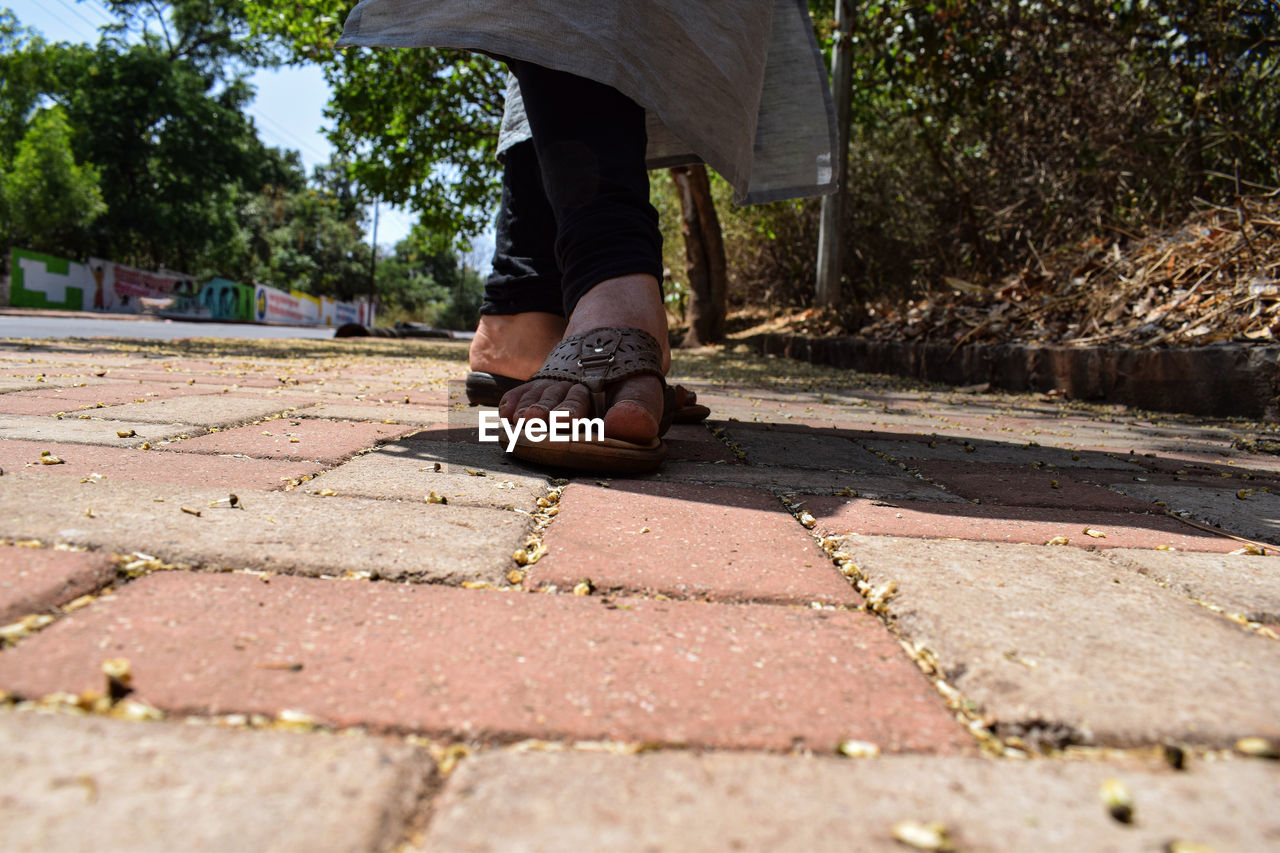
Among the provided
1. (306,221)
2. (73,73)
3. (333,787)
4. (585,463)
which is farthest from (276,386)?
(306,221)

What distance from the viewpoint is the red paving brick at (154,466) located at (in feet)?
4.24

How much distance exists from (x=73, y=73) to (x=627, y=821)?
3903 cm

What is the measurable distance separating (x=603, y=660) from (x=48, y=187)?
3541 centimetres

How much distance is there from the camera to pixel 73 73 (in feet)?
100

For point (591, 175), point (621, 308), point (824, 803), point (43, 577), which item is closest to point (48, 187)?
point (591, 175)

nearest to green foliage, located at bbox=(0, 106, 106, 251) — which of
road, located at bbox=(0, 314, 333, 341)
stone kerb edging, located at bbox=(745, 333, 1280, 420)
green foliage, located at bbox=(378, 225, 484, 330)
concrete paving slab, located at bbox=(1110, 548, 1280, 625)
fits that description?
road, located at bbox=(0, 314, 333, 341)

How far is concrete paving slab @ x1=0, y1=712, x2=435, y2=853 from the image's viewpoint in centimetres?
47

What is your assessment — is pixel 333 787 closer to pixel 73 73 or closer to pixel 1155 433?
pixel 1155 433

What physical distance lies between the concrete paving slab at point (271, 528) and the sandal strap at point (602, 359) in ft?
1.47

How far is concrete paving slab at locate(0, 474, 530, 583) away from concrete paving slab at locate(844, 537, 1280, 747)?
50 centimetres

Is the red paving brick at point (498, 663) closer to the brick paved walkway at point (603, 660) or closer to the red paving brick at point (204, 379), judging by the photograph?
the brick paved walkway at point (603, 660)

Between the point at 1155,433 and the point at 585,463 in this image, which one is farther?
the point at 1155,433

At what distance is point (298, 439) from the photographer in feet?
5.74

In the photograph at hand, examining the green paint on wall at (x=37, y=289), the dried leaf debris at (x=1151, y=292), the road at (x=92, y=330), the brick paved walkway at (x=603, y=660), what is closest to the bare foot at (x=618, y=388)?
the brick paved walkway at (x=603, y=660)
